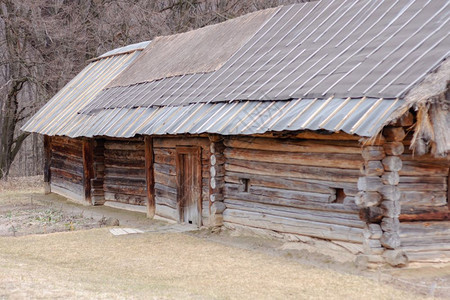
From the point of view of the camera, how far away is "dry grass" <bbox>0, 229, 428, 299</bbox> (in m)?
7.61

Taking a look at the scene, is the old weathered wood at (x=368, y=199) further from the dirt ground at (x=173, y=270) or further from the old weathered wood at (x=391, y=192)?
the dirt ground at (x=173, y=270)

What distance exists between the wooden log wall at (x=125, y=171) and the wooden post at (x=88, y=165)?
15.6 inches

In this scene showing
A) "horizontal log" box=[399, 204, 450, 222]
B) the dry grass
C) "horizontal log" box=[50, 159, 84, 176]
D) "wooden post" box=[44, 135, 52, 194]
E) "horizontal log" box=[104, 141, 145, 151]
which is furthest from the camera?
"wooden post" box=[44, 135, 52, 194]

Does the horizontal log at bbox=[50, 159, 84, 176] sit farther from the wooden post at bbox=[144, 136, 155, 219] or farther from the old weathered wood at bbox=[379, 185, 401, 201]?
the old weathered wood at bbox=[379, 185, 401, 201]

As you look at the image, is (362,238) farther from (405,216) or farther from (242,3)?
(242,3)

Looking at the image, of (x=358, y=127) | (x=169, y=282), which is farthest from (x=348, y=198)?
(x=169, y=282)

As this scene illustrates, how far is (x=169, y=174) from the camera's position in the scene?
46.3ft

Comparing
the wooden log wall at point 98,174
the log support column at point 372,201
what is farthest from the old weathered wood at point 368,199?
the wooden log wall at point 98,174

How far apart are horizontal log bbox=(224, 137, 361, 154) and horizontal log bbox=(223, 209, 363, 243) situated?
49.5 inches

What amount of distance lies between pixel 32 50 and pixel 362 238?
21.5m

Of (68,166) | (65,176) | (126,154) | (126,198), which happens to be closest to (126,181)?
(126,198)

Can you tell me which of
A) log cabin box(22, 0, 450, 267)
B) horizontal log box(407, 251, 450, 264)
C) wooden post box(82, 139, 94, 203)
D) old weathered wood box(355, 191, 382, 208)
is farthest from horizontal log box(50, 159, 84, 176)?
horizontal log box(407, 251, 450, 264)

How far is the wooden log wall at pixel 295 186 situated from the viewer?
9.77 m

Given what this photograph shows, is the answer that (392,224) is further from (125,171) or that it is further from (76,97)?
(76,97)
